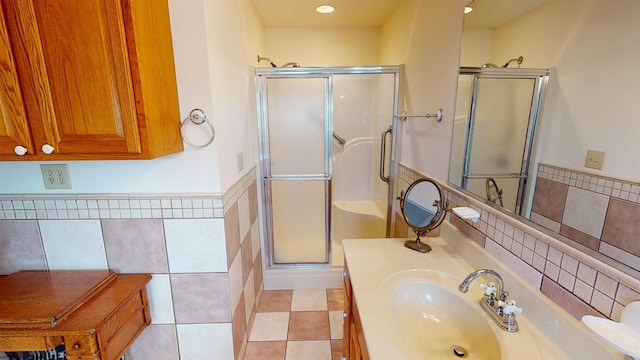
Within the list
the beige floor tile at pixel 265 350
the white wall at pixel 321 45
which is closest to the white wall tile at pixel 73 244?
the beige floor tile at pixel 265 350

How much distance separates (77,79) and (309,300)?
6.68 ft

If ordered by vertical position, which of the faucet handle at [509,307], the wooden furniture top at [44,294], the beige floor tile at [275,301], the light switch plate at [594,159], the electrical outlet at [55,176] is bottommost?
the beige floor tile at [275,301]

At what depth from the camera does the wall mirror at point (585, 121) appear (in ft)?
2.15

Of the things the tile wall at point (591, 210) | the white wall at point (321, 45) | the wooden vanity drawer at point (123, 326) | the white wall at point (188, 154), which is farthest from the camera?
the white wall at point (321, 45)

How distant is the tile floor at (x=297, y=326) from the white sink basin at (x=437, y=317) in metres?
0.97

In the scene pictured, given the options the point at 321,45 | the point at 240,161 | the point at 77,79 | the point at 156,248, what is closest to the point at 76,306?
the point at 156,248

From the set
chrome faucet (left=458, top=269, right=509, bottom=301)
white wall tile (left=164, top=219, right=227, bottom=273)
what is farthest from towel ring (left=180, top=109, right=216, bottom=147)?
chrome faucet (left=458, top=269, right=509, bottom=301)

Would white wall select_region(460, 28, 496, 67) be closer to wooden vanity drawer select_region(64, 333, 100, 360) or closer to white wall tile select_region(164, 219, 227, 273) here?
white wall tile select_region(164, 219, 227, 273)

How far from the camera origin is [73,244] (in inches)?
53.8

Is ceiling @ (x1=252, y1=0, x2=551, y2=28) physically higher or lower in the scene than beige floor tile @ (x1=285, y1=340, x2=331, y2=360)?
higher

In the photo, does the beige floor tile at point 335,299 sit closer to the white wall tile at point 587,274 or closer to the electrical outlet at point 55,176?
the white wall tile at point 587,274

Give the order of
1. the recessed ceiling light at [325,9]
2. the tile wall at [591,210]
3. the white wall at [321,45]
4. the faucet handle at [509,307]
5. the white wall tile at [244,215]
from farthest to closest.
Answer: the white wall at [321,45]
the recessed ceiling light at [325,9]
the white wall tile at [244,215]
the faucet handle at [509,307]
the tile wall at [591,210]

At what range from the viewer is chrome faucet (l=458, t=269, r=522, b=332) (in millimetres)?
829

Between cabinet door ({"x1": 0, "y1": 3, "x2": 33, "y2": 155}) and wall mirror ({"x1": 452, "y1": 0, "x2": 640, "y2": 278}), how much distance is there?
5.67ft
